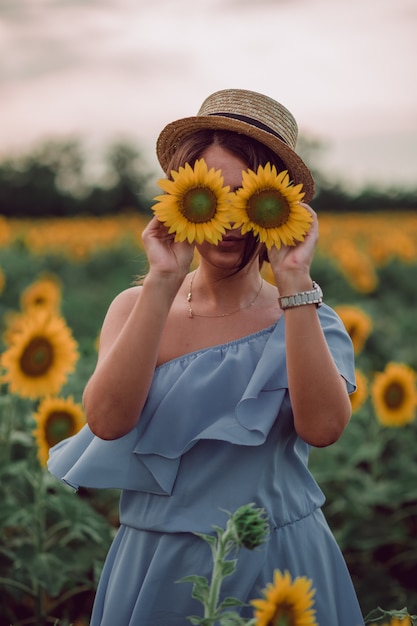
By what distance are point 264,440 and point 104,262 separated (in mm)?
10952

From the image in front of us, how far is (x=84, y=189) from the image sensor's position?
3148 centimetres

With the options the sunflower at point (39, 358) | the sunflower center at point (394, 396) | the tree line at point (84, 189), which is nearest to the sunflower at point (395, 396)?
the sunflower center at point (394, 396)

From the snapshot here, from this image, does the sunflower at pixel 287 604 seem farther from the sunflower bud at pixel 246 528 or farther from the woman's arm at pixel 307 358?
the woman's arm at pixel 307 358

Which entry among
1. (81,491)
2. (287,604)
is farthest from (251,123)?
(81,491)

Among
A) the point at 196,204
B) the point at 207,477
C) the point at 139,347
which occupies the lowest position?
the point at 207,477

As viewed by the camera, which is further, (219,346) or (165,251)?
(219,346)

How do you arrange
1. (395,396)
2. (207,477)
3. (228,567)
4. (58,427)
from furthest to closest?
(395,396), (58,427), (207,477), (228,567)

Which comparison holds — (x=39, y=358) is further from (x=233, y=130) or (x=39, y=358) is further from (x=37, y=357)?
(x=233, y=130)

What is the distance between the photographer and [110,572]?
6.91ft

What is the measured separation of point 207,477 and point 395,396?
2372mm

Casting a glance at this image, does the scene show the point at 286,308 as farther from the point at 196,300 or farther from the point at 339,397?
the point at 196,300

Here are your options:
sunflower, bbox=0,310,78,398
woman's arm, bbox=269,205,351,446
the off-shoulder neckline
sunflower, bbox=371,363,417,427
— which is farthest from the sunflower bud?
sunflower, bbox=371,363,417,427

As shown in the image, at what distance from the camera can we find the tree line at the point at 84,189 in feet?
97.5

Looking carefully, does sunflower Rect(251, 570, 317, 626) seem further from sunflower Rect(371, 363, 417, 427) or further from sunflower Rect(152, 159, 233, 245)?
sunflower Rect(371, 363, 417, 427)
